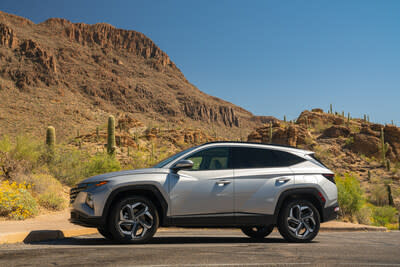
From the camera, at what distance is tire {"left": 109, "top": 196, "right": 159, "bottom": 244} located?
806 centimetres

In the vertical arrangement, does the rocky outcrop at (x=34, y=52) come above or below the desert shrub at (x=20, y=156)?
above

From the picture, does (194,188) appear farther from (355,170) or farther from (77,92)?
(77,92)

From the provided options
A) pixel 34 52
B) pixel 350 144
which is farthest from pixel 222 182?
pixel 34 52

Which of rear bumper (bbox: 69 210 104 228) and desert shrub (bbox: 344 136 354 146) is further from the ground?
desert shrub (bbox: 344 136 354 146)

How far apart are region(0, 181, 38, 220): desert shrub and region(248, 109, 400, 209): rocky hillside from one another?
37.9 meters

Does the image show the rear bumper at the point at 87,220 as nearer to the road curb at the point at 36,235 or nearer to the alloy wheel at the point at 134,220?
the alloy wheel at the point at 134,220

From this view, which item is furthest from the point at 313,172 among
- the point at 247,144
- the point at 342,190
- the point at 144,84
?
the point at 144,84

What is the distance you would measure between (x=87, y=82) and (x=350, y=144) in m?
78.1

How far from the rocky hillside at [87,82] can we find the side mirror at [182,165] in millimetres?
66788

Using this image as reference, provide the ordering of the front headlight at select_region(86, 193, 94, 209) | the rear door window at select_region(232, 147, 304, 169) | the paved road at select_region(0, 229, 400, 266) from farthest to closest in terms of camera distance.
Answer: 1. the rear door window at select_region(232, 147, 304, 169)
2. the front headlight at select_region(86, 193, 94, 209)
3. the paved road at select_region(0, 229, 400, 266)

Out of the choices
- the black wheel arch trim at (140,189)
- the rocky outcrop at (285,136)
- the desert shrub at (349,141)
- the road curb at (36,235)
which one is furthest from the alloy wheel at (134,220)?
the desert shrub at (349,141)

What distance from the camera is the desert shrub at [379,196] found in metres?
45.1

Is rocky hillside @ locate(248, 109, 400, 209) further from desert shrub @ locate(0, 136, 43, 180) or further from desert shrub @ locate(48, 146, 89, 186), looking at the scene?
desert shrub @ locate(0, 136, 43, 180)

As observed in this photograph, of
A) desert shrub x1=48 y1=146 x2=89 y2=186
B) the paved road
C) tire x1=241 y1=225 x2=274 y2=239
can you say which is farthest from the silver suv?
desert shrub x1=48 y1=146 x2=89 y2=186
